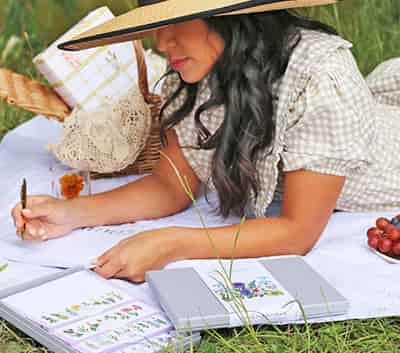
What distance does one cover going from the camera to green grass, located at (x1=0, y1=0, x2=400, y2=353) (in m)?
1.89

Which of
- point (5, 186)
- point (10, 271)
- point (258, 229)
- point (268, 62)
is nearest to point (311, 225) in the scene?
point (258, 229)

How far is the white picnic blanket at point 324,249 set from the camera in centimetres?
204

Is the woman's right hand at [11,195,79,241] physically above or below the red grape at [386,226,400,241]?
above

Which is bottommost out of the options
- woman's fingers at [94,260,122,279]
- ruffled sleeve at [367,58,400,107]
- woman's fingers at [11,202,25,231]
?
woman's fingers at [94,260,122,279]

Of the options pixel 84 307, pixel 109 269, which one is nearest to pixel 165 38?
pixel 109 269

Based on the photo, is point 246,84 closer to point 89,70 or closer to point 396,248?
point 396,248

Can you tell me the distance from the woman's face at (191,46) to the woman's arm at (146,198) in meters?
0.36

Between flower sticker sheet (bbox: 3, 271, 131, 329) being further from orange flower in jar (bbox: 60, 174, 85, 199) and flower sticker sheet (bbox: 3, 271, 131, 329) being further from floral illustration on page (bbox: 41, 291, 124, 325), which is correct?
orange flower in jar (bbox: 60, 174, 85, 199)

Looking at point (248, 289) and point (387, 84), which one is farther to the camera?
point (387, 84)

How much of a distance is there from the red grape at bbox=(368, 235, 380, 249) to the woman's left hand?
0.51 meters

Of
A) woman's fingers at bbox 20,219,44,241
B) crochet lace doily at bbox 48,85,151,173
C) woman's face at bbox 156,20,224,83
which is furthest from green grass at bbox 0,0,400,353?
woman's face at bbox 156,20,224,83

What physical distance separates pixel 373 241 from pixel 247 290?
0.42 metres

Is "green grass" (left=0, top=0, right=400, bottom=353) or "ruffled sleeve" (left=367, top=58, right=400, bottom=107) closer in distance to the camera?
"green grass" (left=0, top=0, right=400, bottom=353)

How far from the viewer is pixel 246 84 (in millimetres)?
2178
